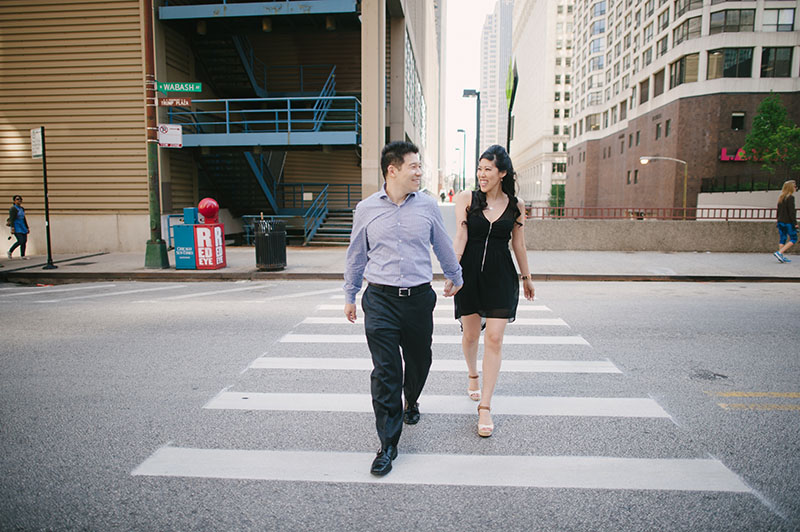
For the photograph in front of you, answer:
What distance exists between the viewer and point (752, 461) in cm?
328

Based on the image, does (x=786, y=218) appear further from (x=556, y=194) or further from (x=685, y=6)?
(x=556, y=194)

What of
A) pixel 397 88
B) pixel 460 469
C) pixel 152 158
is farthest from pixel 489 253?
pixel 397 88

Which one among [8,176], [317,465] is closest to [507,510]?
[317,465]

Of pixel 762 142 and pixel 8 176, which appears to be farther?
pixel 762 142

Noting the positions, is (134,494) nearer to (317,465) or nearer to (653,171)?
(317,465)

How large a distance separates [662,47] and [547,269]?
166 ft

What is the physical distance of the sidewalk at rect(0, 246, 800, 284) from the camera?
11.1m

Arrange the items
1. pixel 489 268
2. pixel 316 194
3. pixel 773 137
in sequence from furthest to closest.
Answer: pixel 773 137 < pixel 316 194 < pixel 489 268

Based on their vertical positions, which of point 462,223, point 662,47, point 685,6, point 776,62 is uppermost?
point 685,6

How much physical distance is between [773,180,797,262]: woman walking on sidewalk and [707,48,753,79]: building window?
39636 mm

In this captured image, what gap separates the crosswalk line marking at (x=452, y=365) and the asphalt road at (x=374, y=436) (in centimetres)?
3

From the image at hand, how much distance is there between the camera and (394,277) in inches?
130

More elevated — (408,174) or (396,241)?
(408,174)

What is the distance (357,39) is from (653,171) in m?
42.8
